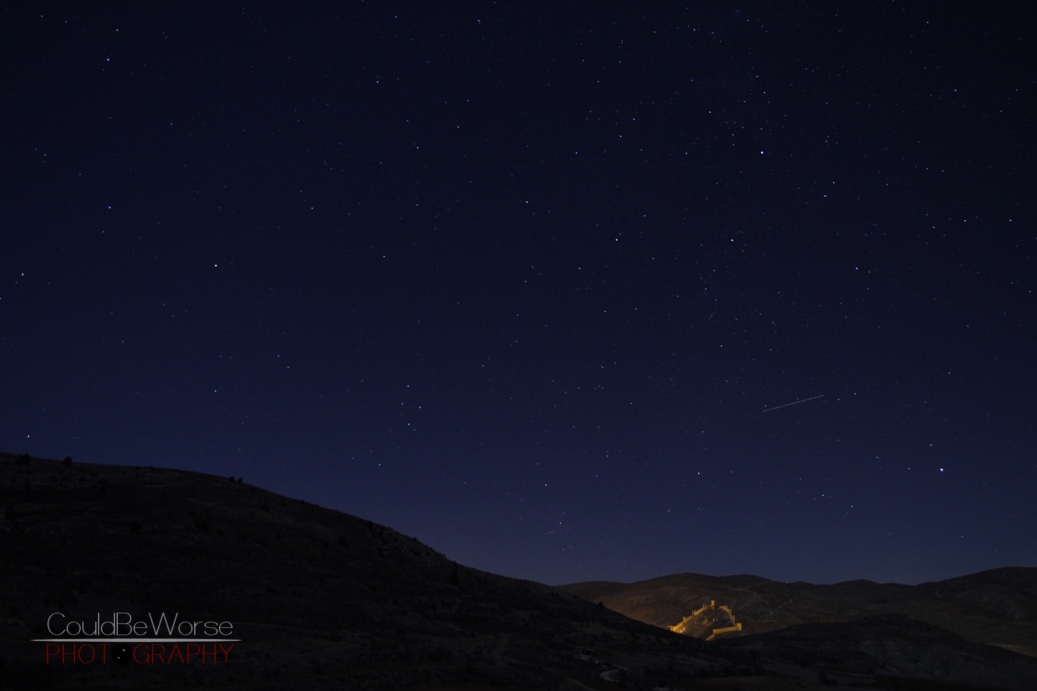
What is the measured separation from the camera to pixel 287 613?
24.2 meters

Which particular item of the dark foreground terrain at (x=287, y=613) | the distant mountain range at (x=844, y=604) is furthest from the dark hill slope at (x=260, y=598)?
the distant mountain range at (x=844, y=604)

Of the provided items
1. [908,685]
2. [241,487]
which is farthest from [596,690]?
[241,487]

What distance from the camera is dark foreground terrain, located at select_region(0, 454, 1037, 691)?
17.8m

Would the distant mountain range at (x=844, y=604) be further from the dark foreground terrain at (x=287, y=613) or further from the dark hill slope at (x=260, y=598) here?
the dark hill slope at (x=260, y=598)

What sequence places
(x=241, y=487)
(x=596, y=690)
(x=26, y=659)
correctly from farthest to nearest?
(x=241, y=487) < (x=596, y=690) < (x=26, y=659)

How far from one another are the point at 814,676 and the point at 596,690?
21.0m

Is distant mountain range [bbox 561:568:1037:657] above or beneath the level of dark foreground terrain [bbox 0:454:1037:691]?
beneath

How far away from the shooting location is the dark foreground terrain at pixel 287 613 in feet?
58.3

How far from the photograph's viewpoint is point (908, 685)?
38531 millimetres

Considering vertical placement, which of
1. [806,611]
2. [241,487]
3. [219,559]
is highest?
[241,487]

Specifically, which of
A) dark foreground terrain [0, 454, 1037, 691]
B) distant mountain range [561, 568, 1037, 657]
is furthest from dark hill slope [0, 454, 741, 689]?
distant mountain range [561, 568, 1037, 657]

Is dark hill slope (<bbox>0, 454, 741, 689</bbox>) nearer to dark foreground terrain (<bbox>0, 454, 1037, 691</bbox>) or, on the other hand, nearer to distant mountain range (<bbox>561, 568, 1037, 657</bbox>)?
dark foreground terrain (<bbox>0, 454, 1037, 691</bbox>)

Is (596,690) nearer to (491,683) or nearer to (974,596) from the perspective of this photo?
(491,683)

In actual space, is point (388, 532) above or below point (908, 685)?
above
